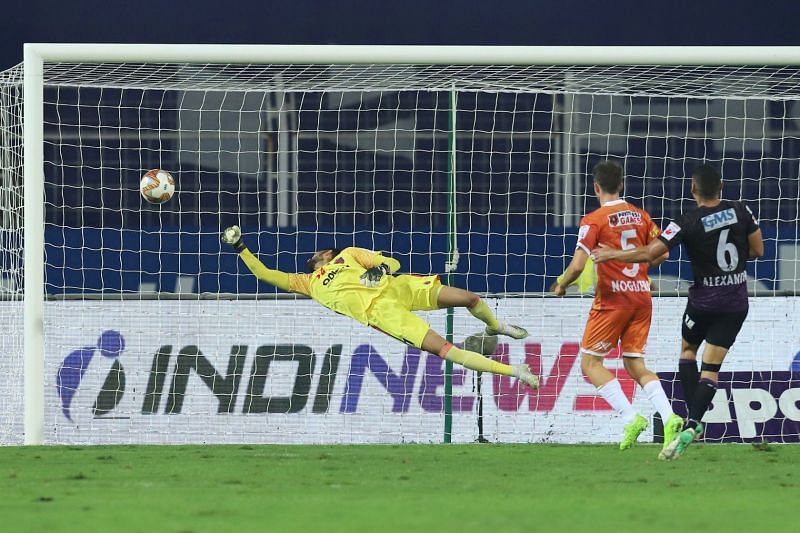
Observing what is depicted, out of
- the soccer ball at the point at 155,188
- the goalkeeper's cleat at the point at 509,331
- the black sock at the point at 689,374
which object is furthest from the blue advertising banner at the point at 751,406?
the soccer ball at the point at 155,188

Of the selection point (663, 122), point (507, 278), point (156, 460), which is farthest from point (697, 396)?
point (663, 122)

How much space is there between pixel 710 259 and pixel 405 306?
2.42 metres

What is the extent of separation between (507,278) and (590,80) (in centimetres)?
242

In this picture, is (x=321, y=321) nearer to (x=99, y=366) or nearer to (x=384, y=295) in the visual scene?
(x=384, y=295)

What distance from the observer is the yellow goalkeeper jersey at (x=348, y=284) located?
9.20 m

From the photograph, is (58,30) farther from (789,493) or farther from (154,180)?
(789,493)

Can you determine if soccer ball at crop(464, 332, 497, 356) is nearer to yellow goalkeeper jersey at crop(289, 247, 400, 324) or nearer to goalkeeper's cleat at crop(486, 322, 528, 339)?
goalkeeper's cleat at crop(486, 322, 528, 339)

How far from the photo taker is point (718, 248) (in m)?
7.70

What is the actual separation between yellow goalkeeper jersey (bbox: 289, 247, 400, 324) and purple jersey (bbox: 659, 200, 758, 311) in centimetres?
234

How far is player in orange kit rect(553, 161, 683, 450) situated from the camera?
7898 mm

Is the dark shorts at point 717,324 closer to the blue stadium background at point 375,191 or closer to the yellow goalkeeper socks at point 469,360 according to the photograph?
the yellow goalkeeper socks at point 469,360

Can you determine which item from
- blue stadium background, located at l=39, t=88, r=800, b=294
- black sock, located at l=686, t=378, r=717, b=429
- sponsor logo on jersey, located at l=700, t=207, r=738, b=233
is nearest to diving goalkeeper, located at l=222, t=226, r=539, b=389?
black sock, located at l=686, t=378, r=717, b=429

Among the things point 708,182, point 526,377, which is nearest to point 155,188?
point 526,377

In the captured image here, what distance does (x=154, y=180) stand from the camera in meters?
9.32
